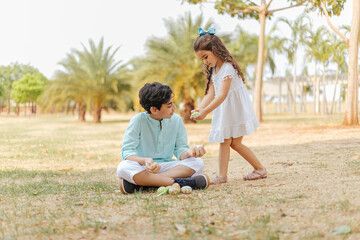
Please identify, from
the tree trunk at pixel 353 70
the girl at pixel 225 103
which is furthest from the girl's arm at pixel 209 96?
the tree trunk at pixel 353 70

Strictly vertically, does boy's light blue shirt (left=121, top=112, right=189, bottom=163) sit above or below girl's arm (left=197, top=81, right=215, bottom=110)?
below

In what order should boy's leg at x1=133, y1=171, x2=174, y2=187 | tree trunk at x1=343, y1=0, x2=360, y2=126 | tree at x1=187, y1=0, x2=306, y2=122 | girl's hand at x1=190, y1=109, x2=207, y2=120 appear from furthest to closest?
1. tree at x1=187, y1=0, x2=306, y2=122
2. tree trunk at x1=343, y1=0, x2=360, y2=126
3. girl's hand at x1=190, y1=109, x2=207, y2=120
4. boy's leg at x1=133, y1=171, x2=174, y2=187

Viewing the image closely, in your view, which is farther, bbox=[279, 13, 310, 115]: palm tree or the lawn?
bbox=[279, 13, 310, 115]: palm tree

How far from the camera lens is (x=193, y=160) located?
3.82 m

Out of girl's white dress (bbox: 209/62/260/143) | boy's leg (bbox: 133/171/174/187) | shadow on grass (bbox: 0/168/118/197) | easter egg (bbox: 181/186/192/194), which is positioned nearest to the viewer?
easter egg (bbox: 181/186/192/194)

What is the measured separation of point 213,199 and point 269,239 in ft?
3.44

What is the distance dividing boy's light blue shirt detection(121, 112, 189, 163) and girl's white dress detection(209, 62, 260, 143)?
440 millimetres

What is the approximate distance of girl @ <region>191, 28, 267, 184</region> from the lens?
161 inches

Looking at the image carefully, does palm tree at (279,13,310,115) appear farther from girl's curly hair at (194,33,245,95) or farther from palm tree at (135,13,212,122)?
girl's curly hair at (194,33,245,95)

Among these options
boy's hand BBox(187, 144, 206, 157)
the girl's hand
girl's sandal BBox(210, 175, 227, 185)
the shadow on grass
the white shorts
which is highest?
the girl's hand

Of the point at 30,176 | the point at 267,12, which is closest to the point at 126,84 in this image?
the point at 267,12

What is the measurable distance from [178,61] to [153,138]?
53.7ft

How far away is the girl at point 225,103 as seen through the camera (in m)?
4.09

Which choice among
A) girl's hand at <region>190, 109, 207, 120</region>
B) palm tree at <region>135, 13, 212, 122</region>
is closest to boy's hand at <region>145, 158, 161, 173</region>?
girl's hand at <region>190, 109, 207, 120</region>
